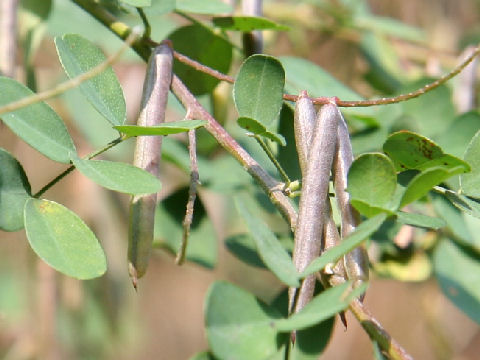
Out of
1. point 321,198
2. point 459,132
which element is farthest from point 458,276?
point 321,198

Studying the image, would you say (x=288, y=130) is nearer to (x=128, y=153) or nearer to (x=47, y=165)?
(x=128, y=153)

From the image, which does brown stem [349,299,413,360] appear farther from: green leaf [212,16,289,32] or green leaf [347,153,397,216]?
green leaf [212,16,289,32]

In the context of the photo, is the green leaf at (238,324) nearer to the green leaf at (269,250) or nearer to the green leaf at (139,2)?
the green leaf at (269,250)

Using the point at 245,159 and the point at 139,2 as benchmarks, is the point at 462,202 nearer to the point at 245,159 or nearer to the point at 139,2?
the point at 245,159

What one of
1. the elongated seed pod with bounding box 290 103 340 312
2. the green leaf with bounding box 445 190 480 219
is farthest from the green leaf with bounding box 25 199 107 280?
the green leaf with bounding box 445 190 480 219

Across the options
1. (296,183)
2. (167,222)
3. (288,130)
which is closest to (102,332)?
(167,222)

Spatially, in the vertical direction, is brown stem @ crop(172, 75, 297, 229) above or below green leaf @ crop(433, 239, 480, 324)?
above
